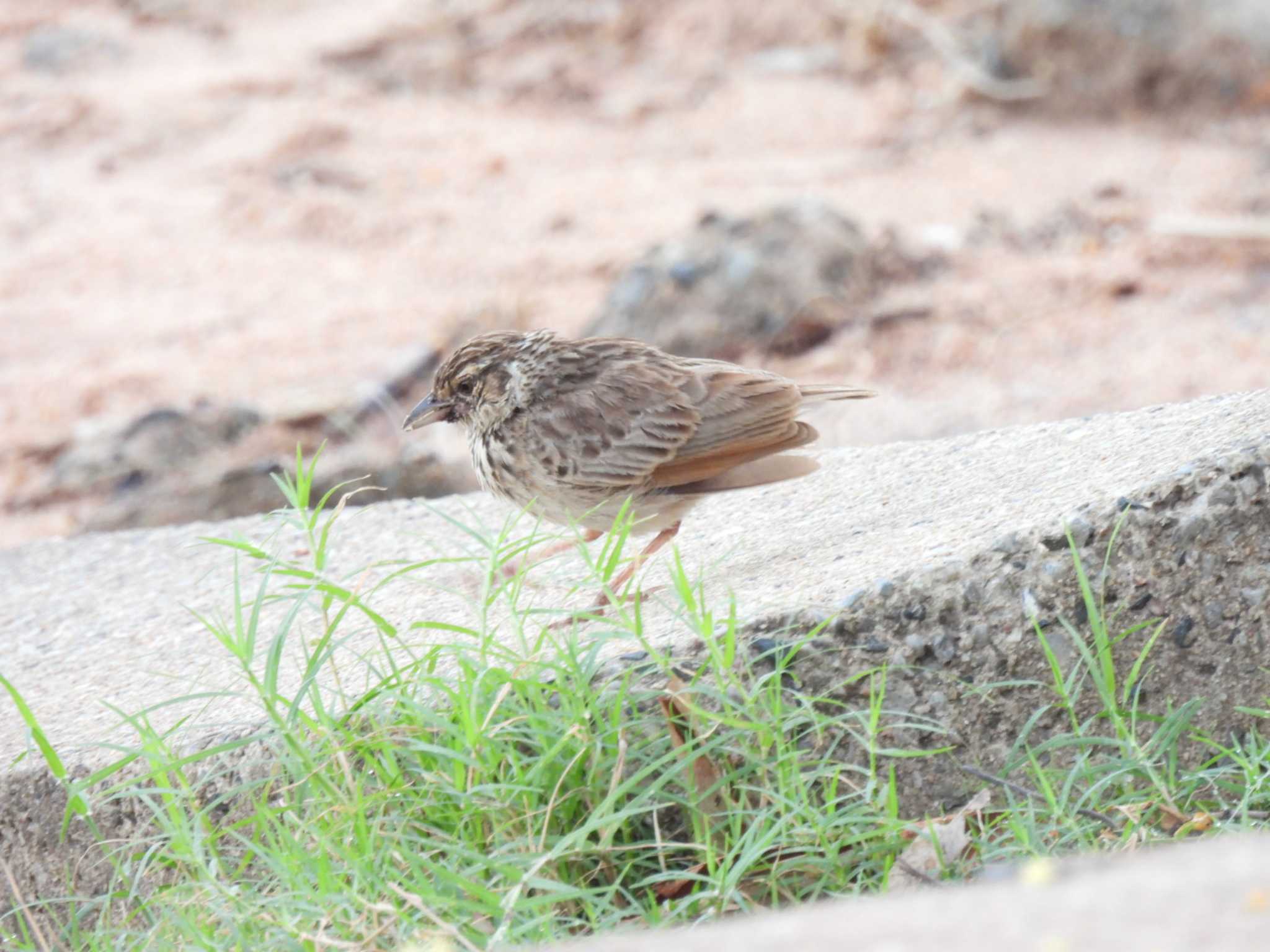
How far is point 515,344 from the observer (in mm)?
5137

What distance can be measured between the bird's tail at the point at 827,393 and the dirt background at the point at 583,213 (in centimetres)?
242

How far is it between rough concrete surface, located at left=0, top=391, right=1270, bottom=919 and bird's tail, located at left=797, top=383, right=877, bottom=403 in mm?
302

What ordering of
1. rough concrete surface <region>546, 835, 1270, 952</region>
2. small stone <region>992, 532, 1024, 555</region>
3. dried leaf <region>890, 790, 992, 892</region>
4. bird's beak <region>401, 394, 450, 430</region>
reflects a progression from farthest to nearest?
bird's beak <region>401, 394, 450, 430</region> → small stone <region>992, 532, 1024, 555</region> → dried leaf <region>890, 790, 992, 892</region> → rough concrete surface <region>546, 835, 1270, 952</region>

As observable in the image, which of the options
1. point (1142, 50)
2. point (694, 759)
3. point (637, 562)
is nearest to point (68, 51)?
point (1142, 50)

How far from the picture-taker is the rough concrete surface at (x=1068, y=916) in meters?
1.92

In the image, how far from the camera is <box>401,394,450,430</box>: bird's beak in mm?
5238

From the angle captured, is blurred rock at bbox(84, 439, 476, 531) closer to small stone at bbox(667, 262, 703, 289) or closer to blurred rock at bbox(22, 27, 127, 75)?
small stone at bbox(667, 262, 703, 289)

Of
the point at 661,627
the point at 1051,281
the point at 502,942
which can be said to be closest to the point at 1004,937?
the point at 502,942

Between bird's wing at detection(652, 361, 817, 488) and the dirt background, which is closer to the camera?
bird's wing at detection(652, 361, 817, 488)

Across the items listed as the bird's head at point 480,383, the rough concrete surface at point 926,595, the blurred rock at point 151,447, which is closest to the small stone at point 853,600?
the rough concrete surface at point 926,595

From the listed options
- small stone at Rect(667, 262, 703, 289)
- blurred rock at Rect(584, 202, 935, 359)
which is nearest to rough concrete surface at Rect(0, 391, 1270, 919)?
blurred rock at Rect(584, 202, 935, 359)

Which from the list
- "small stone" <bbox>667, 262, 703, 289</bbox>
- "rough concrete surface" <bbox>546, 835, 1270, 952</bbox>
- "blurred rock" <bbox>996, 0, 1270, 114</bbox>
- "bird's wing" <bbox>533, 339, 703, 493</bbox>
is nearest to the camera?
"rough concrete surface" <bbox>546, 835, 1270, 952</bbox>

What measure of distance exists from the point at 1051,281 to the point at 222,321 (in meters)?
5.44

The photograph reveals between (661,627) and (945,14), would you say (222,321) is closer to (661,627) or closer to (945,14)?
(945,14)
